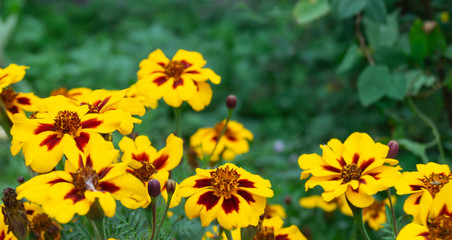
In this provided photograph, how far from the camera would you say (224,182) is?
0.81 m

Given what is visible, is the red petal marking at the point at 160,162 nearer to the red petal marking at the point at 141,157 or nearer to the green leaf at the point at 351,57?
the red petal marking at the point at 141,157

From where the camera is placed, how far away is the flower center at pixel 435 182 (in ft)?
2.58

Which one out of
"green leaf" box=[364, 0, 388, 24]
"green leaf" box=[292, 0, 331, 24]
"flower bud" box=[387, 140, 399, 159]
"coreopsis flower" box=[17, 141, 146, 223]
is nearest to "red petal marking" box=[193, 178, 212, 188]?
"coreopsis flower" box=[17, 141, 146, 223]

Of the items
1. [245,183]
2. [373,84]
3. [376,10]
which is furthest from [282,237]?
[376,10]

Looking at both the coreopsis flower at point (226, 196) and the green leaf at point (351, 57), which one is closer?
the coreopsis flower at point (226, 196)

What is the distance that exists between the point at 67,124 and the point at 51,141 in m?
0.04

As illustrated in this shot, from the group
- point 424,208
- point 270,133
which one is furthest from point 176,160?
point 270,133

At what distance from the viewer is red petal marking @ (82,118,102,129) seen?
→ 2.60ft

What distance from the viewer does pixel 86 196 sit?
2.17 feet

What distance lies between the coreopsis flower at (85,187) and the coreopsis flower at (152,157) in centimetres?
11

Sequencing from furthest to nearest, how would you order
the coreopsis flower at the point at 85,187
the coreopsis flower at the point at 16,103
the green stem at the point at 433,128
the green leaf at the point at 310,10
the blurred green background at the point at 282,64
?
the green leaf at the point at 310,10, the blurred green background at the point at 282,64, the green stem at the point at 433,128, the coreopsis flower at the point at 16,103, the coreopsis flower at the point at 85,187

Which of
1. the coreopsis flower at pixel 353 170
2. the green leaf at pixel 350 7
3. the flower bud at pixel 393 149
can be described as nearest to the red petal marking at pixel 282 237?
the coreopsis flower at pixel 353 170

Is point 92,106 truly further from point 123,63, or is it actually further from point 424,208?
point 123,63

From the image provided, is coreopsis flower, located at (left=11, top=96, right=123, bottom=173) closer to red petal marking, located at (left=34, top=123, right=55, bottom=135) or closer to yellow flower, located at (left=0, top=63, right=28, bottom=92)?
red petal marking, located at (left=34, top=123, right=55, bottom=135)
